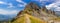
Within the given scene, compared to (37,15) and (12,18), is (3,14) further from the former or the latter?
(37,15)

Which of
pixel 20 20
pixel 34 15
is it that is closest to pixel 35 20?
pixel 34 15

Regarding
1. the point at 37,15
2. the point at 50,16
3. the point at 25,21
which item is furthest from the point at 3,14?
the point at 50,16

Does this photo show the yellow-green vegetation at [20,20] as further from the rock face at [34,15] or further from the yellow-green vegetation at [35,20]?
the yellow-green vegetation at [35,20]

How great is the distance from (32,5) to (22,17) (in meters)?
0.38

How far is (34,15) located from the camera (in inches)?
134

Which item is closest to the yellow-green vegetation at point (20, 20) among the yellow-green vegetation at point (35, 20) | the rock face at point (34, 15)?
the rock face at point (34, 15)

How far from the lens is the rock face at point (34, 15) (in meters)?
3.39

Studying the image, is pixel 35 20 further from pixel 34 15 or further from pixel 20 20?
pixel 20 20

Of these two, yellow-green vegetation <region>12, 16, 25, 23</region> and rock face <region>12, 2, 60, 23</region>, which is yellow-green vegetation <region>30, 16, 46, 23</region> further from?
yellow-green vegetation <region>12, 16, 25, 23</region>

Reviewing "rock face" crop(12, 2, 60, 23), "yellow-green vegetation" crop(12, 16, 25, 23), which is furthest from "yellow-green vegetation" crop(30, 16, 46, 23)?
"yellow-green vegetation" crop(12, 16, 25, 23)

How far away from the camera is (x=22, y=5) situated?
3430 millimetres

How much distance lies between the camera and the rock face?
3.39 metres

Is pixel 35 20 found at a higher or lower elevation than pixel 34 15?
lower

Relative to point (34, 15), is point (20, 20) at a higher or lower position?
lower
